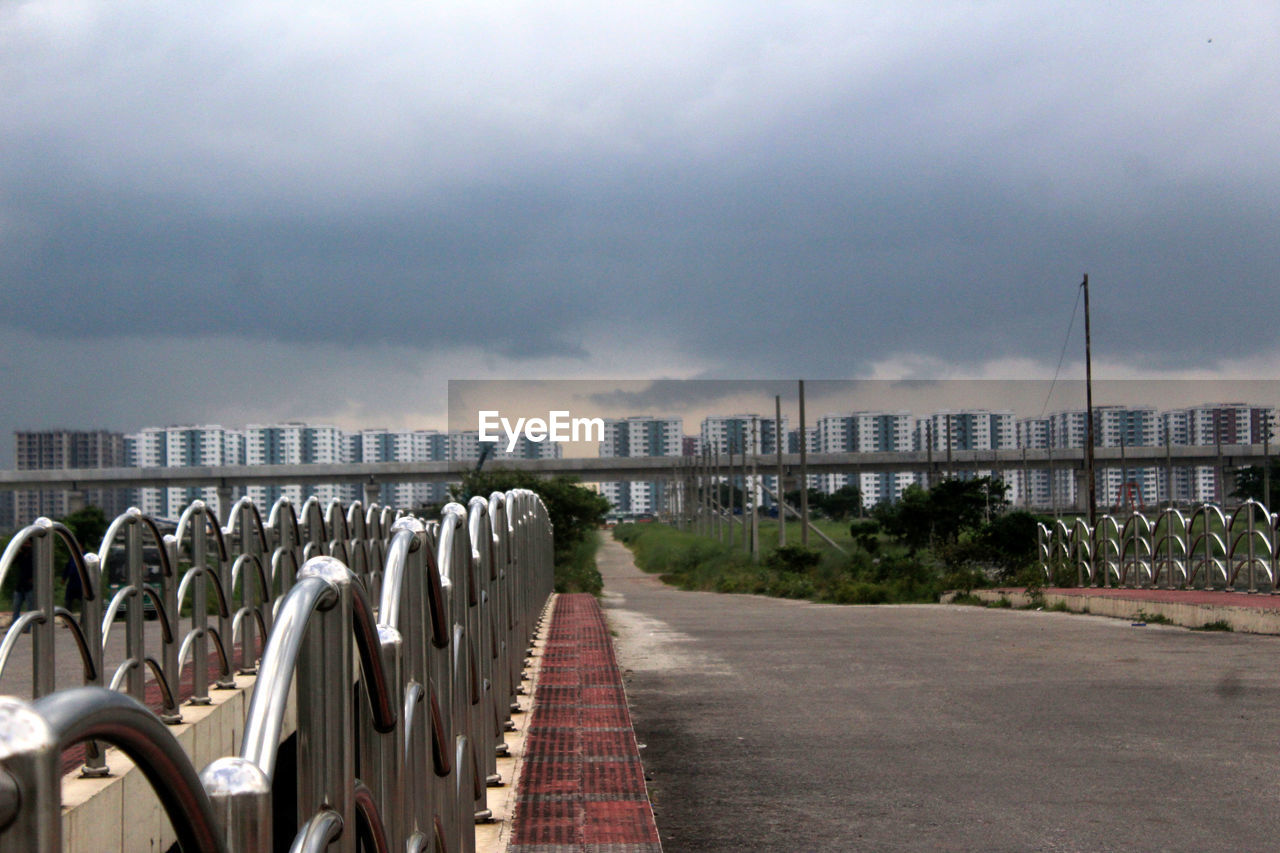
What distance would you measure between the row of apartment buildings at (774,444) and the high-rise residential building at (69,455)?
0.28ft

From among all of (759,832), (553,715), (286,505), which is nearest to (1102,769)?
(759,832)

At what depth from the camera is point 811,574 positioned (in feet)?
127

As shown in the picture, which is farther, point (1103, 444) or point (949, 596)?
point (1103, 444)

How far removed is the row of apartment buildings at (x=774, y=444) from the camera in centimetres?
5641

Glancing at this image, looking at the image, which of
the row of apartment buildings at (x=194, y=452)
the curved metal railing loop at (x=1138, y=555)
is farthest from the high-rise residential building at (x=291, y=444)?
the curved metal railing loop at (x=1138, y=555)

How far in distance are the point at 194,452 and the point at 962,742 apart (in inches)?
3332

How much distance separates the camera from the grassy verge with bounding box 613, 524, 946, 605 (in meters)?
28.6

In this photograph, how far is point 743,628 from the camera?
54.1 ft

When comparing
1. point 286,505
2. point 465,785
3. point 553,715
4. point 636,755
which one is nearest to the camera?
point 465,785

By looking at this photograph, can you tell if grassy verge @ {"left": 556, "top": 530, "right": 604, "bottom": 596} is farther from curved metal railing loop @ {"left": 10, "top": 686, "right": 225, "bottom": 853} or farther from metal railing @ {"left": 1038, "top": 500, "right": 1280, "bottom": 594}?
curved metal railing loop @ {"left": 10, "top": 686, "right": 225, "bottom": 853}

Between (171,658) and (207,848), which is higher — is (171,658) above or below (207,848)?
below

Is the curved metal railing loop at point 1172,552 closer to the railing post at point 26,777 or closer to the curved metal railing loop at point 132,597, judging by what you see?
the curved metal railing loop at point 132,597

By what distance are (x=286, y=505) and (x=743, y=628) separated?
Answer: 318 inches

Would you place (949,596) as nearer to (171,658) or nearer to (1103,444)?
(171,658)
